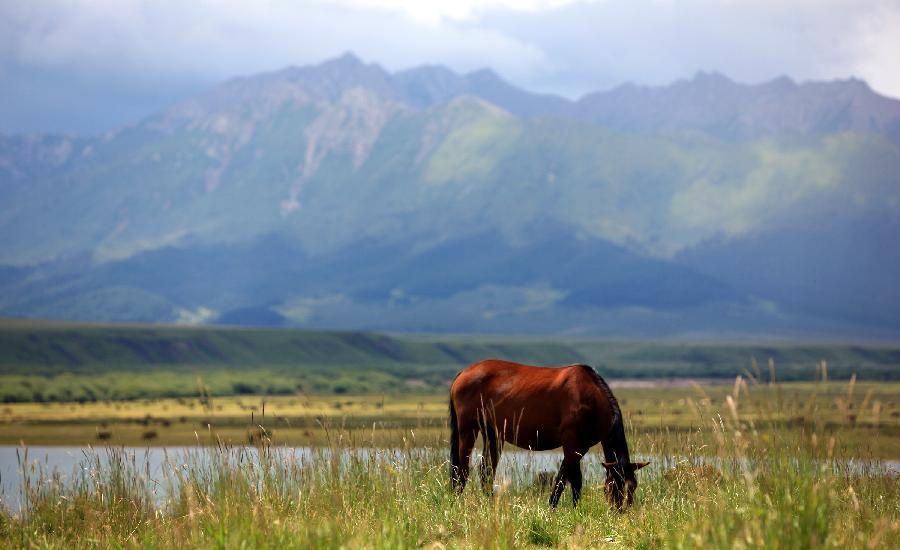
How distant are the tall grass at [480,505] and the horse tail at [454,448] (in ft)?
1.15

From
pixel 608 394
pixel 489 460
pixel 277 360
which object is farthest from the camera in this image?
pixel 277 360

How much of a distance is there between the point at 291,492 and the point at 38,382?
7751cm

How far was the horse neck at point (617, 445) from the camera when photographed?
16.5 metres

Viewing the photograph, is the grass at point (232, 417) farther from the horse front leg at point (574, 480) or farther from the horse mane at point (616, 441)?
the horse mane at point (616, 441)

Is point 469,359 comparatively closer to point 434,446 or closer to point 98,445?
point 98,445

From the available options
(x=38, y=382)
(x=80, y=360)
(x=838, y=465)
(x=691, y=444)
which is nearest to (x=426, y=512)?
(x=691, y=444)

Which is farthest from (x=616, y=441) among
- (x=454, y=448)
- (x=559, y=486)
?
(x=454, y=448)

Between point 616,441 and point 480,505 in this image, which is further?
point 616,441

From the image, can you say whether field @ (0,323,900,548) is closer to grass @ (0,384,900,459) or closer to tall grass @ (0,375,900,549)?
tall grass @ (0,375,900,549)

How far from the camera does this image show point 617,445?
1661 cm

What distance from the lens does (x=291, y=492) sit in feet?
54.1

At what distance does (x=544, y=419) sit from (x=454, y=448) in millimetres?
1728

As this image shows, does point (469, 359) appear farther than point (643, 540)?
Yes

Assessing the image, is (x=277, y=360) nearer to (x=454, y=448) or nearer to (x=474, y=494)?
(x=454, y=448)
